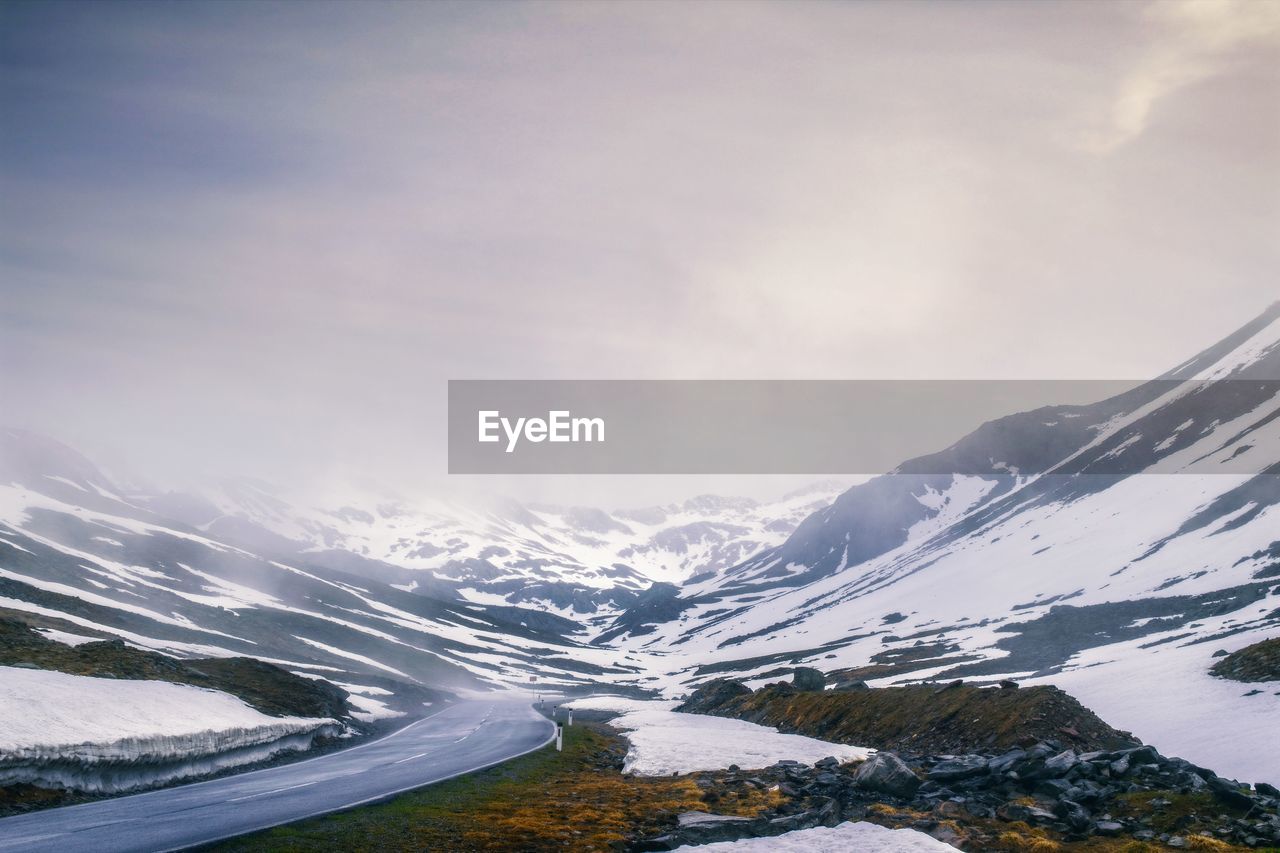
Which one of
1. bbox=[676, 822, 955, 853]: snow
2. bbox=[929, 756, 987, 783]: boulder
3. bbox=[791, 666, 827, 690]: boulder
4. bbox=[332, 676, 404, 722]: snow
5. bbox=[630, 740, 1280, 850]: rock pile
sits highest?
bbox=[676, 822, 955, 853]: snow

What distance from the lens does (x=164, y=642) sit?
99125 mm

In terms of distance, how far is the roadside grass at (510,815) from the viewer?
61.4ft

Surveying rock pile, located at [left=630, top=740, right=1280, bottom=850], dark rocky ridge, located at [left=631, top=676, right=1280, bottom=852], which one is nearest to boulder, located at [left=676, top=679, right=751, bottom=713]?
dark rocky ridge, located at [left=631, top=676, right=1280, bottom=852]

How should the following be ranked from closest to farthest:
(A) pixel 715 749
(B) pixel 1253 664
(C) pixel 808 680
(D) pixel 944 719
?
(A) pixel 715 749
(B) pixel 1253 664
(D) pixel 944 719
(C) pixel 808 680

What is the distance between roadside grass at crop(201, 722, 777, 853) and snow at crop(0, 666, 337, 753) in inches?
485

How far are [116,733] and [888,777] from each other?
96.8ft

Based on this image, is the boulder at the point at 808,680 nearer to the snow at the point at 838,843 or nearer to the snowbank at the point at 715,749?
the snowbank at the point at 715,749

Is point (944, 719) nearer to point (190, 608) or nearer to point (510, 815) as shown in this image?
point (510, 815)

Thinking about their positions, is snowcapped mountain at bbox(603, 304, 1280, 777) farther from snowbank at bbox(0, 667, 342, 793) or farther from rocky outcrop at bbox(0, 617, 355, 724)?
rocky outcrop at bbox(0, 617, 355, 724)

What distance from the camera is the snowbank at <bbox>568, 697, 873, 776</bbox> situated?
37.7 metres

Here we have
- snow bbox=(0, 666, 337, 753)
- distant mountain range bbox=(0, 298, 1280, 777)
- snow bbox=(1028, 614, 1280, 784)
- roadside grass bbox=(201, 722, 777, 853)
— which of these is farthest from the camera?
distant mountain range bbox=(0, 298, 1280, 777)

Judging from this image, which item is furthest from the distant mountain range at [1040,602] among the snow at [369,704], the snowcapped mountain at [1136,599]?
the snow at [369,704]

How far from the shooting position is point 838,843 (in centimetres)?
1911

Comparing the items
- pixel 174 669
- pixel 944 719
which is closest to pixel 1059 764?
pixel 944 719
